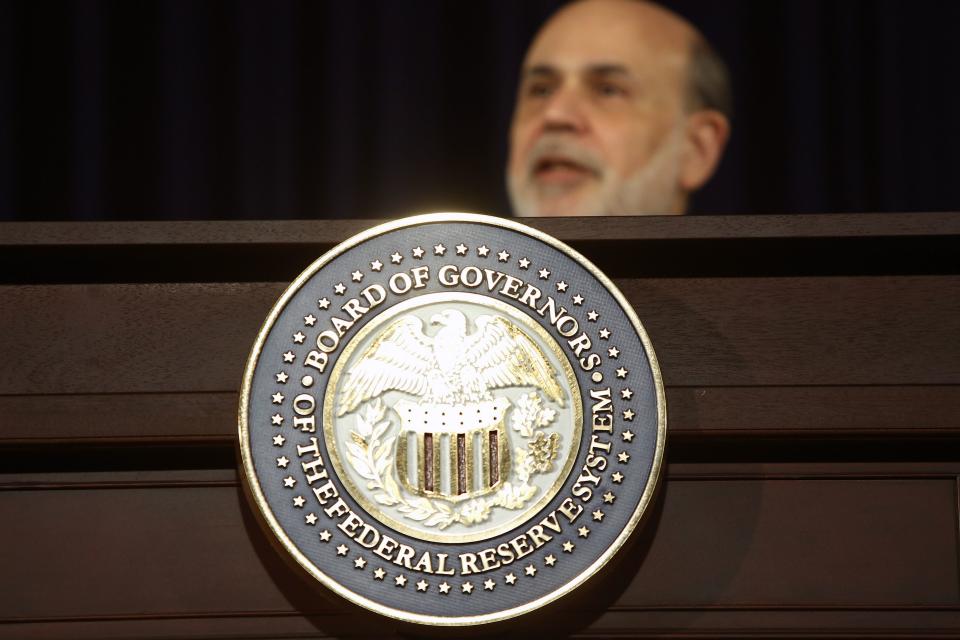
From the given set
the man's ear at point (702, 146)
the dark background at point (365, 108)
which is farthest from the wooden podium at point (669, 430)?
the man's ear at point (702, 146)

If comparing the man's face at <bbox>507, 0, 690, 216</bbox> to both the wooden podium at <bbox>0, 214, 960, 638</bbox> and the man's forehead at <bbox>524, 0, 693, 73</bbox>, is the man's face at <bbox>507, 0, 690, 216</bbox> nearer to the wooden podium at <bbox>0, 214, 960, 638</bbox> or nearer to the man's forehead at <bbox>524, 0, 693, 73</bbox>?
the man's forehead at <bbox>524, 0, 693, 73</bbox>

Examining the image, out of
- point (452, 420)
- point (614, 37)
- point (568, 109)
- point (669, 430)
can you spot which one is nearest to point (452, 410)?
point (452, 420)

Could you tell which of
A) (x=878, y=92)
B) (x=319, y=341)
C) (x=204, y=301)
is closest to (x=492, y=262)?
(x=319, y=341)

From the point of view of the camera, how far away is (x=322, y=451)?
1.34 metres

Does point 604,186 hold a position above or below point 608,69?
below

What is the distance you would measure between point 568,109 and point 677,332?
1.07 meters

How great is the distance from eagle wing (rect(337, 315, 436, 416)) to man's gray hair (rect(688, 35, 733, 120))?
1.19m

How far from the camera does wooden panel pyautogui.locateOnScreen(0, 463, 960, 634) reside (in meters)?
1.38

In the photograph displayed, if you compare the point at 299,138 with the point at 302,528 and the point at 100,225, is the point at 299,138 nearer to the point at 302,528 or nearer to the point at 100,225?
the point at 100,225

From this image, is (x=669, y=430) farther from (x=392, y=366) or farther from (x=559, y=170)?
(x=559, y=170)

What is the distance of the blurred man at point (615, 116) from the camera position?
7.82 feet

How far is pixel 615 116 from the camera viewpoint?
7.93ft

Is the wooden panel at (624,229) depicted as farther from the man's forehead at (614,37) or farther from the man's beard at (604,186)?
the man's forehead at (614,37)

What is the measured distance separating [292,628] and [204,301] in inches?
14.0
